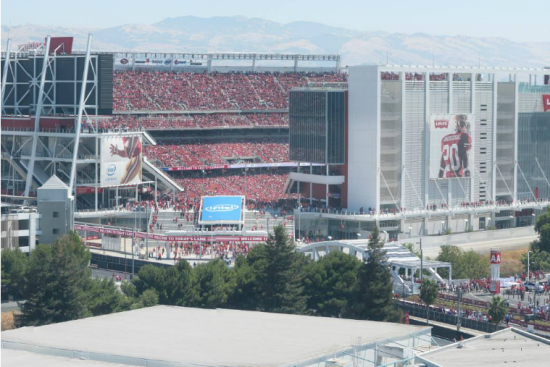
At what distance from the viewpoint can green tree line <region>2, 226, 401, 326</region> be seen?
61.8 m

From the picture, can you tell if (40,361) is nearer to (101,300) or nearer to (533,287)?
(101,300)

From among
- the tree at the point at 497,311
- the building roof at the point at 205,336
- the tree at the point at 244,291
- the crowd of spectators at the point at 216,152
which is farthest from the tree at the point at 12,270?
the crowd of spectators at the point at 216,152

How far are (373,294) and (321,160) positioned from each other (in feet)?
133

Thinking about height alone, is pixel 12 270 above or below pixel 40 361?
above

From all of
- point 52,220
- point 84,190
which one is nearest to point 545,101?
point 84,190

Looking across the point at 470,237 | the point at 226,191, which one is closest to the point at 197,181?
the point at 226,191

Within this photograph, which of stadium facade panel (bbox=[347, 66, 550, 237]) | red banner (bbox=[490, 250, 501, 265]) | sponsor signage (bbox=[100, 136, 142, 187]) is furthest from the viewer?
stadium facade panel (bbox=[347, 66, 550, 237])

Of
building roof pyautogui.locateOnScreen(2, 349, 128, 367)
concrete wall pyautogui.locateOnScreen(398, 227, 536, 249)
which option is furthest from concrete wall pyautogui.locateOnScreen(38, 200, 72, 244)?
building roof pyautogui.locateOnScreen(2, 349, 128, 367)

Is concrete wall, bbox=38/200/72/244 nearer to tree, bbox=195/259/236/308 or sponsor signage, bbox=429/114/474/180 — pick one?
tree, bbox=195/259/236/308

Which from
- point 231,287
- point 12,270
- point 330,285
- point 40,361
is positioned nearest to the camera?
point 40,361

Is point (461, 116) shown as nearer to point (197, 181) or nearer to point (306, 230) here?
point (306, 230)

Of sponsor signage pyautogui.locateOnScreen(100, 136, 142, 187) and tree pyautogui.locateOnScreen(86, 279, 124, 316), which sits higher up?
sponsor signage pyautogui.locateOnScreen(100, 136, 142, 187)

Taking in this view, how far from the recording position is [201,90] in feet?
439

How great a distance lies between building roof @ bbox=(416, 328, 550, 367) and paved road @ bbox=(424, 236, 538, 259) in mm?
43985
